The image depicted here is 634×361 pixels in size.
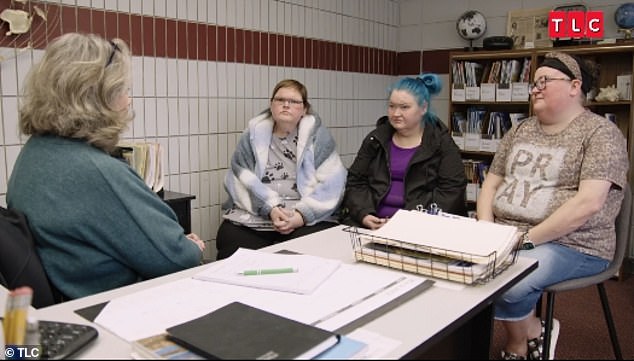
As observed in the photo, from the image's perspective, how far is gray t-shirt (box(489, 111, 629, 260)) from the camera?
82.0 inches

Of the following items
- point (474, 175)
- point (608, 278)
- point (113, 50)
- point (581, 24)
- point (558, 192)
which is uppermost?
point (581, 24)

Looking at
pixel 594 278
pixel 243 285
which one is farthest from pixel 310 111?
pixel 243 285

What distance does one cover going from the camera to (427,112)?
2.89 metres

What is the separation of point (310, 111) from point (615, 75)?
2282mm

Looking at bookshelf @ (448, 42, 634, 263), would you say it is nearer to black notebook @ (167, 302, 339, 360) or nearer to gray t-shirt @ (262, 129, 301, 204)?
gray t-shirt @ (262, 129, 301, 204)

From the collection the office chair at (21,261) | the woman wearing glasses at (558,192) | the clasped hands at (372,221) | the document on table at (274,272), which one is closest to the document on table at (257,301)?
the document on table at (274,272)

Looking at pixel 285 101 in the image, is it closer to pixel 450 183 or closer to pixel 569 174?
pixel 450 183

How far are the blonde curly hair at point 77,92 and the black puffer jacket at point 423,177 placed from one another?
1553 mm

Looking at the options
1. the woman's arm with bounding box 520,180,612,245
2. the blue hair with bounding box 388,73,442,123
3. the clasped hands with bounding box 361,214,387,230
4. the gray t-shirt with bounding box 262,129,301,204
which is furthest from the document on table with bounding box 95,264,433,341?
the gray t-shirt with bounding box 262,129,301,204

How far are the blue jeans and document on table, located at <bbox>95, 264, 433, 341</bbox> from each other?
0.71m

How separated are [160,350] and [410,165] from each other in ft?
6.44

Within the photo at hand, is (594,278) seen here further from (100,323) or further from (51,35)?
(51,35)

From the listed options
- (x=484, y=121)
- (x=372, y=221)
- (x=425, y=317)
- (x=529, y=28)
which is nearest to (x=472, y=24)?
(x=529, y=28)

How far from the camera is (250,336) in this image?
102 cm
